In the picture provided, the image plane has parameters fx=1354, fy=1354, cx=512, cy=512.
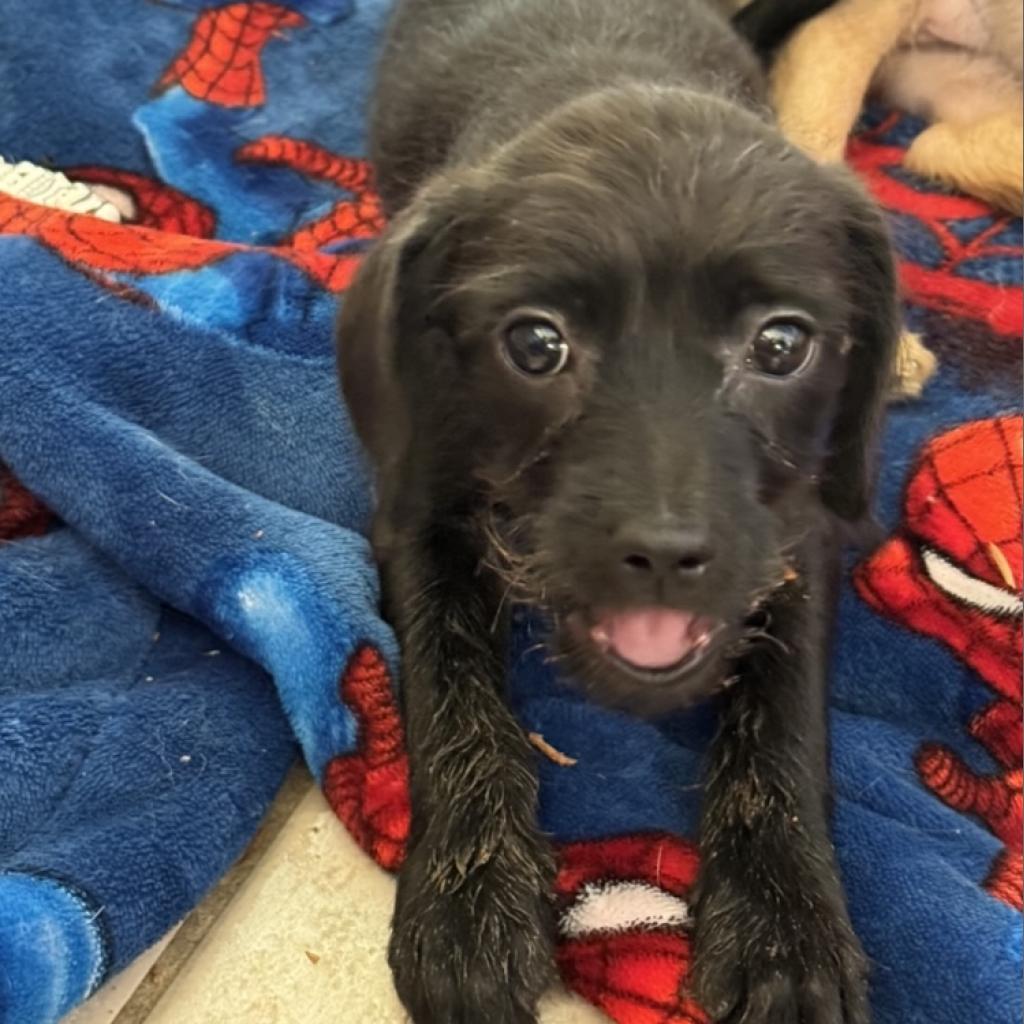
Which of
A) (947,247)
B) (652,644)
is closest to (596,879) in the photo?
(652,644)

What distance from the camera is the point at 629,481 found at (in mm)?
1660

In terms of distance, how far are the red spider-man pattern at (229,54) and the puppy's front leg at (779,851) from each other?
2239 millimetres

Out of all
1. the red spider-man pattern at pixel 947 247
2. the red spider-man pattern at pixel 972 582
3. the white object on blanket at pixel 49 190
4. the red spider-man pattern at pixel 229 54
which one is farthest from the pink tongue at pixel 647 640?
the red spider-man pattern at pixel 229 54

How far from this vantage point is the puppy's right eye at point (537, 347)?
1828 millimetres

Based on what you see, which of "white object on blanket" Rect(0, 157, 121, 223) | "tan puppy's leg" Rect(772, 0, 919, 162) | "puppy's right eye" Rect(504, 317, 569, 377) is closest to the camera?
"puppy's right eye" Rect(504, 317, 569, 377)

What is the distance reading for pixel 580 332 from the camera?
181 cm

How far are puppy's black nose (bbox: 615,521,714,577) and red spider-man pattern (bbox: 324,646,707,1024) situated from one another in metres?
0.55

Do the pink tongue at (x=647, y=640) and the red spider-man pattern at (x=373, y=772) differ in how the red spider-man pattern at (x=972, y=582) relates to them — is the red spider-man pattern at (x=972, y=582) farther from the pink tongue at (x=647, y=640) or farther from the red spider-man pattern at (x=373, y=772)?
the red spider-man pattern at (x=373, y=772)

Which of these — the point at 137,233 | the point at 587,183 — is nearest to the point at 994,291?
the point at 587,183

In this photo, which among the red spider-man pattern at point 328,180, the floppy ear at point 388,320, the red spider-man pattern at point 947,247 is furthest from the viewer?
the red spider-man pattern at point 328,180

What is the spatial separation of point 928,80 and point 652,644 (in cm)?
267

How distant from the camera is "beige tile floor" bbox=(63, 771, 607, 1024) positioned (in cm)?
190

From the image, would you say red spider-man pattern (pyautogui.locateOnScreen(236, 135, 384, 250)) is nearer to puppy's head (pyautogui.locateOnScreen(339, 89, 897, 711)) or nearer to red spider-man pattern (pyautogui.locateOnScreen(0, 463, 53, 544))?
red spider-man pattern (pyautogui.locateOnScreen(0, 463, 53, 544))

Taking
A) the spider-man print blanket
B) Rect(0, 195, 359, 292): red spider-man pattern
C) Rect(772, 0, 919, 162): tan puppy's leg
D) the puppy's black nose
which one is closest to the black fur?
Rect(772, 0, 919, 162): tan puppy's leg
